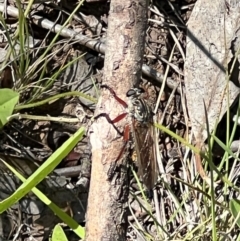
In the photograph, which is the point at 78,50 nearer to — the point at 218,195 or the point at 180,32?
the point at 180,32

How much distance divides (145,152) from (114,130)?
0.65 feet

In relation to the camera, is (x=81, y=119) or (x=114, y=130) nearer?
(x=114, y=130)

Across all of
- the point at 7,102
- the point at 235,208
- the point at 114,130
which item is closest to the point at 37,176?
the point at 114,130

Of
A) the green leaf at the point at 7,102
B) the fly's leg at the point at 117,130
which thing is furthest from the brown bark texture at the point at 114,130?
the green leaf at the point at 7,102

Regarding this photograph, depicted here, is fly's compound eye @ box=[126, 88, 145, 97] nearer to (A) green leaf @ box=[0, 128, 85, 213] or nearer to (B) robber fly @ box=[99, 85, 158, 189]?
(B) robber fly @ box=[99, 85, 158, 189]

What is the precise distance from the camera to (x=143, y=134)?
5.37ft

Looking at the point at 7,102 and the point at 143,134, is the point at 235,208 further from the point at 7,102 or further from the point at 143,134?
the point at 7,102

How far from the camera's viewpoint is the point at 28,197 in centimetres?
188

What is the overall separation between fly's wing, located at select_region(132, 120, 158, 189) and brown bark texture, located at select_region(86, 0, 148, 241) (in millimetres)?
78

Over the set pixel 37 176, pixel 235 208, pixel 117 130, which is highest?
pixel 117 130

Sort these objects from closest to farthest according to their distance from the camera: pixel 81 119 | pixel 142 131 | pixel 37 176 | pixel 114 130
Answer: pixel 37 176
pixel 114 130
pixel 142 131
pixel 81 119

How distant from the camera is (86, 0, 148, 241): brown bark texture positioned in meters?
1.48

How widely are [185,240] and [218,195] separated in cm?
26

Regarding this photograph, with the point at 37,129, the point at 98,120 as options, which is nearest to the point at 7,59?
the point at 37,129
